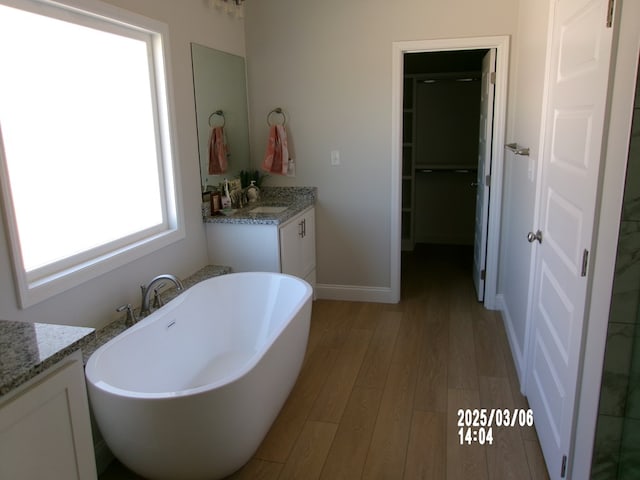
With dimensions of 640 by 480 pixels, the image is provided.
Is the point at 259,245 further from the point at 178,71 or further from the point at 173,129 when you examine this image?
the point at 178,71

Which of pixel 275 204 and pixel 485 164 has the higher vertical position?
pixel 485 164

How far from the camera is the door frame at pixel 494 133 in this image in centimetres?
365

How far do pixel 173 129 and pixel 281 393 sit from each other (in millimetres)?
1670

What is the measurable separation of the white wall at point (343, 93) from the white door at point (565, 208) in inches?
64.0

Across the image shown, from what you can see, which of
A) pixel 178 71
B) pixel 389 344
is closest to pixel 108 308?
pixel 178 71

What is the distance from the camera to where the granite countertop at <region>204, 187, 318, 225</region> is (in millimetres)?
3434

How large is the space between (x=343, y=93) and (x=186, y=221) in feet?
5.23

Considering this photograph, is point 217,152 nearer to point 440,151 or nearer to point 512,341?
point 512,341

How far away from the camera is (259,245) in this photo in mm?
3461

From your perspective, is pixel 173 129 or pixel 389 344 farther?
pixel 389 344

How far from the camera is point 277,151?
406 centimetres

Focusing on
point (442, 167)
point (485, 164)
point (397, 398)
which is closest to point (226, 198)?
point (397, 398)

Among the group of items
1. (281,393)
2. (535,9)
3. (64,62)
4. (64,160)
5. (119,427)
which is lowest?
(281,393)

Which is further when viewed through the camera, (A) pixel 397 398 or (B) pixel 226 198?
(B) pixel 226 198
